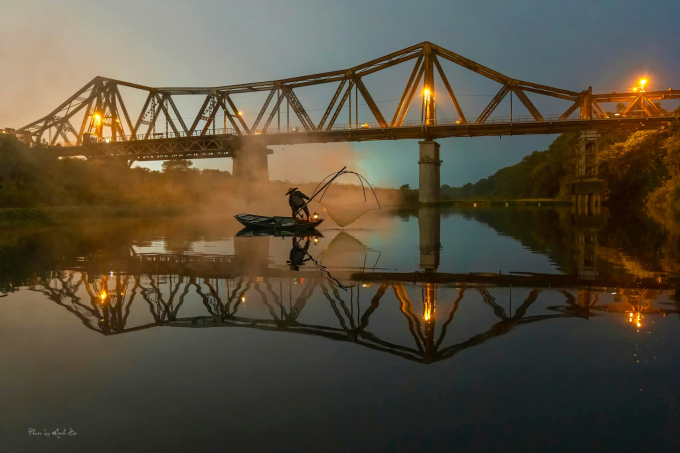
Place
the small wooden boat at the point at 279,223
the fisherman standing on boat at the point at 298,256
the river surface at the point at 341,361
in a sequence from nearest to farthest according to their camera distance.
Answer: the river surface at the point at 341,361
the fisherman standing on boat at the point at 298,256
the small wooden boat at the point at 279,223

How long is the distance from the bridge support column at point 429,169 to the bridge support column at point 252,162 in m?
25.7

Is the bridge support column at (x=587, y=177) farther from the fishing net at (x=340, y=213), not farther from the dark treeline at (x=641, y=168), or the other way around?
the fishing net at (x=340, y=213)

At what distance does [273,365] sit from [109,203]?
2393 inches

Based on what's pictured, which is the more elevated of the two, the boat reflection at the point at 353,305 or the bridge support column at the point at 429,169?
the bridge support column at the point at 429,169

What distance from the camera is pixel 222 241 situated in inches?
955

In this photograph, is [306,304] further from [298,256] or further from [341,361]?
[298,256]

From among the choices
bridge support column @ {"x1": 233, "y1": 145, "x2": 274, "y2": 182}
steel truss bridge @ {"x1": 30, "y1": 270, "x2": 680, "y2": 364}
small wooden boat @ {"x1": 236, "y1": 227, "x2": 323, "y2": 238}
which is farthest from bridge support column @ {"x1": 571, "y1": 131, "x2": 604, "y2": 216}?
steel truss bridge @ {"x1": 30, "y1": 270, "x2": 680, "y2": 364}

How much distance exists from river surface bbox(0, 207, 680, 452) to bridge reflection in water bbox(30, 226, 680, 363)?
58 millimetres

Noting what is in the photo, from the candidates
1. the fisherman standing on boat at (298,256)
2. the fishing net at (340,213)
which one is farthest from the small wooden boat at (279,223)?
the fisherman standing on boat at (298,256)

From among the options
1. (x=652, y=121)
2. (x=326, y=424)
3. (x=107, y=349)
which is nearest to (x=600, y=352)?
(x=326, y=424)

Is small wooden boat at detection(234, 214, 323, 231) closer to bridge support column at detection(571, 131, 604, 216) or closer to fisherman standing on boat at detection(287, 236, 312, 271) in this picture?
fisherman standing on boat at detection(287, 236, 312, 271)

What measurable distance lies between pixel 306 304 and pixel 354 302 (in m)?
0.99

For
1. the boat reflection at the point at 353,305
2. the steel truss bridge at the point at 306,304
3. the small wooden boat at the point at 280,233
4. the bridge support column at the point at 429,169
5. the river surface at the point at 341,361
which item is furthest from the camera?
the bridge support column at the point at 429,169

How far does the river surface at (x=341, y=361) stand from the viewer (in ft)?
14.9
